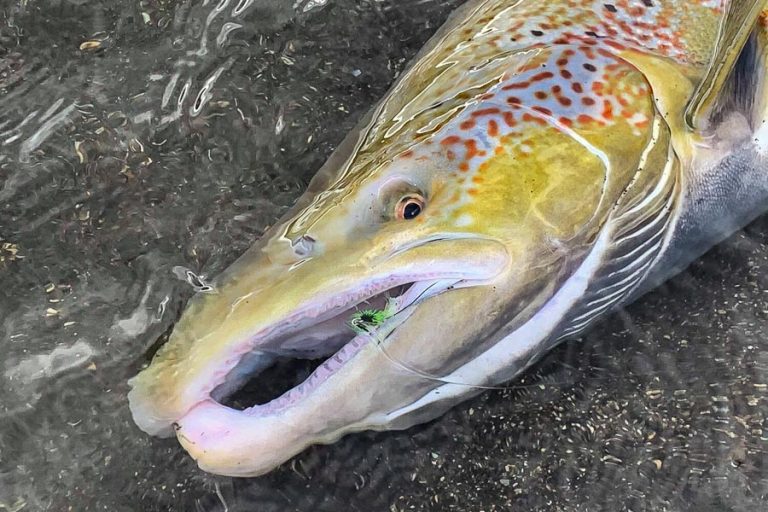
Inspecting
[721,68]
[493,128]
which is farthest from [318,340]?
[721,68]

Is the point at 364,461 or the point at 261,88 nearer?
the point at 364,461

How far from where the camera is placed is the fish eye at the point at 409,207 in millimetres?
2174

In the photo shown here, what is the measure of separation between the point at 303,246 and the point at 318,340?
33 centimetres

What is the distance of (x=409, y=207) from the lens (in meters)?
2.18

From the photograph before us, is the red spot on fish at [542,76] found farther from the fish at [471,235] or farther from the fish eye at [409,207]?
the fish eye at [409,207]

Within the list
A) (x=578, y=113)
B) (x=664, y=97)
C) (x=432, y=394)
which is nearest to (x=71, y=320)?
(x=432, y=394)

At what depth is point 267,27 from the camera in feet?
10.3

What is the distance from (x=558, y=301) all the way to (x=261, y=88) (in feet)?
4.93

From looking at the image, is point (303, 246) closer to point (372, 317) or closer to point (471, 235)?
point (372, 317)

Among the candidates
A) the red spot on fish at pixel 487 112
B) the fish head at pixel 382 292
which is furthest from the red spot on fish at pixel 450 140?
the red spot on fish at pixel 487 112

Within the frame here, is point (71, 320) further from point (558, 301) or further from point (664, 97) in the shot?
point (664, 97)

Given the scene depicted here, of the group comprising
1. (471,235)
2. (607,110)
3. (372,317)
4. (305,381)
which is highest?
(607,110)

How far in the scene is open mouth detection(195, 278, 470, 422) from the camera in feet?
7.11

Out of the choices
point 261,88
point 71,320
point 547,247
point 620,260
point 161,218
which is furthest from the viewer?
point 261,88
